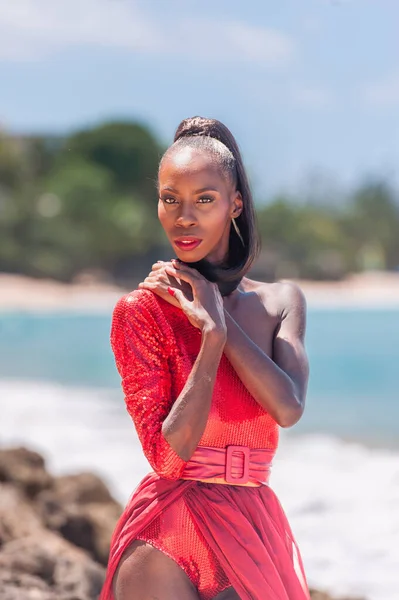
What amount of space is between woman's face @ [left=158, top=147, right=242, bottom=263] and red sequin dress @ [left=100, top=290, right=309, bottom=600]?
4.4 inches

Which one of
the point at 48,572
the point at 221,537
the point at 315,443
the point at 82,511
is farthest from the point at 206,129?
the point at 315,443

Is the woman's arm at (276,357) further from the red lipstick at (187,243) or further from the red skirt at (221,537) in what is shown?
the red skirt at (221,537)

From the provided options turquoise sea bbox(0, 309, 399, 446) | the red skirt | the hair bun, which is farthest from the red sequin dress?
turquoise sea bbox(0, 309, 399, 446)

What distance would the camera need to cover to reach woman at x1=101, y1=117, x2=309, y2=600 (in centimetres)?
173

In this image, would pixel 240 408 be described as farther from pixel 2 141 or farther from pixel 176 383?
pixel 2 141

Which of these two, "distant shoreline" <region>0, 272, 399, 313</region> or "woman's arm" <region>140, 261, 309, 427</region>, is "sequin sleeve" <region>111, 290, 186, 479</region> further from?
"distant shoreline" <region>0, 272, 399, 313</region>

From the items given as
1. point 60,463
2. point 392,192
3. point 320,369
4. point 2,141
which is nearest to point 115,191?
point 2,141

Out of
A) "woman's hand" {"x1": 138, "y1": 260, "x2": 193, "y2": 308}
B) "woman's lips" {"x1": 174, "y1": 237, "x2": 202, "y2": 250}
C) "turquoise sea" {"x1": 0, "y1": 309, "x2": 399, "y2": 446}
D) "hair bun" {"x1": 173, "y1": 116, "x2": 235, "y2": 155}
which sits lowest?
"woman's hand" {"x1": 138, "y1": 260, "x2": 193, "y2": 308}

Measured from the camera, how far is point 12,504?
489 centimetres

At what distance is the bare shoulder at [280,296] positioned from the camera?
76.2 inches

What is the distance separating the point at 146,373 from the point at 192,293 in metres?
0.17

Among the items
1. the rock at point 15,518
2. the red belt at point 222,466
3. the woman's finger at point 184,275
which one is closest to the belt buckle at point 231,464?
the red belt at point 222,466

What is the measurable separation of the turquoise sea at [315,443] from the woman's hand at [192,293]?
142 inches

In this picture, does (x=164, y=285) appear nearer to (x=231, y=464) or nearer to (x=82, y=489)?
(x=231, y=464)
